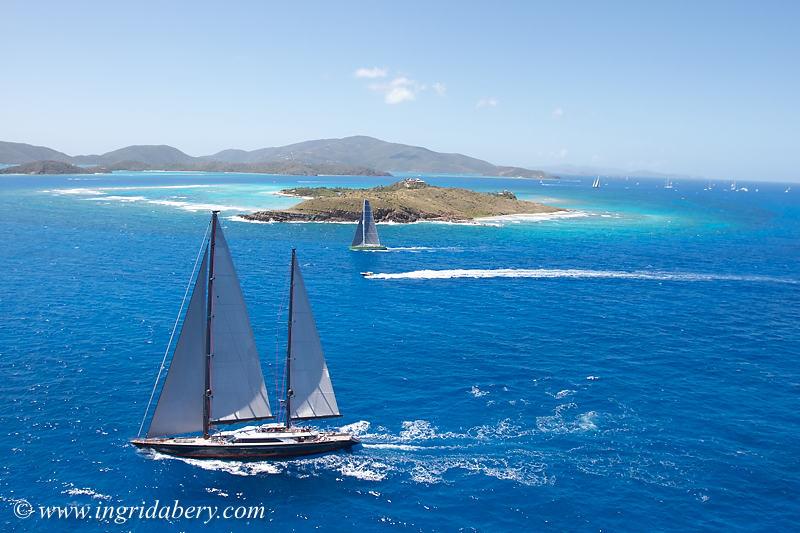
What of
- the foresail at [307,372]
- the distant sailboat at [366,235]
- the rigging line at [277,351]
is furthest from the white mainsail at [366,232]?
the foresail at [307,372]

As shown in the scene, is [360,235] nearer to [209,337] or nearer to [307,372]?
[307,372]

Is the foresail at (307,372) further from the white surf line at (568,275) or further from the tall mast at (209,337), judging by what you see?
the white surf line at (568,275)

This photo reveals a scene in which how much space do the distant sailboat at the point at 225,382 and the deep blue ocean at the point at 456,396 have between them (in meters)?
1.38

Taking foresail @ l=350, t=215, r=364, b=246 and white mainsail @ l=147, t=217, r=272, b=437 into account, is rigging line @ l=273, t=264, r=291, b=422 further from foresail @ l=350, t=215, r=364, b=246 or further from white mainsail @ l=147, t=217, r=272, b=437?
foresail @ l=350, t=215, r=364, b=246

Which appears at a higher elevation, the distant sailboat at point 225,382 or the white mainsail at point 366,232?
the white mainsail at point 366,232

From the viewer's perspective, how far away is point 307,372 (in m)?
41.0

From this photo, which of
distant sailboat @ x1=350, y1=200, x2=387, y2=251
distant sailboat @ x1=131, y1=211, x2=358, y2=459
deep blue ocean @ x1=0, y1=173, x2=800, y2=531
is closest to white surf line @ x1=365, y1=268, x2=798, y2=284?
deep blue ocean @ x1=0, y1=173, x2=800, y2=531

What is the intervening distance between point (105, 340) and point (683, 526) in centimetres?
5780

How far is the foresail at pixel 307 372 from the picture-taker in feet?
133

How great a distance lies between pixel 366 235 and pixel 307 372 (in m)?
90.6

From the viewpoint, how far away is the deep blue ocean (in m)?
34.9

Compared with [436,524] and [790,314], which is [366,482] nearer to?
[436,524]

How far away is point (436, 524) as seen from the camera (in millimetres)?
A: 32844

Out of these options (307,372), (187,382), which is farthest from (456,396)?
(187,382)
